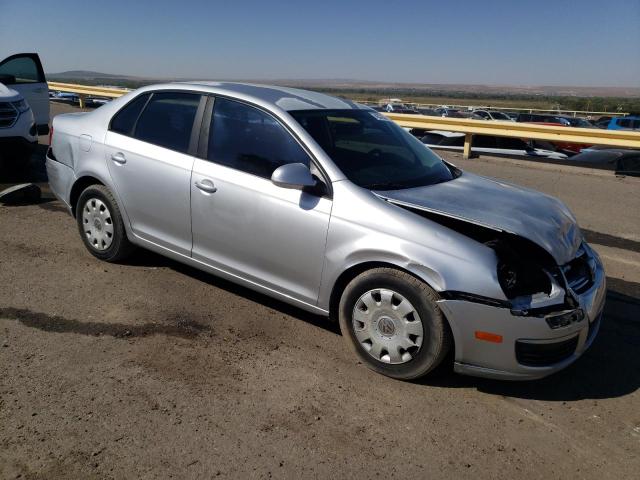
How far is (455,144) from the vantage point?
44.3 feet

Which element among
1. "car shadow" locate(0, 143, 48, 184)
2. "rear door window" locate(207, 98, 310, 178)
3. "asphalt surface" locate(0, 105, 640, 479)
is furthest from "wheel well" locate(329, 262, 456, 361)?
"car shadow" locate(0, 143, 48, 184)

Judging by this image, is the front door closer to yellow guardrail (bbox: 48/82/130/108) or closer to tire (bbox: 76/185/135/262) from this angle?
tire (bbox: 76/185/135/262)

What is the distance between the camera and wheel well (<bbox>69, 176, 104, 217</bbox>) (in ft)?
16.5

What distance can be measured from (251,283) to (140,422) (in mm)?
1357

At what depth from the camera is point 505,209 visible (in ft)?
12.4

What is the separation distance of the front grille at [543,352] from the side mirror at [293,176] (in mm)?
1578

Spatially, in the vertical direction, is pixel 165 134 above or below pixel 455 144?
above

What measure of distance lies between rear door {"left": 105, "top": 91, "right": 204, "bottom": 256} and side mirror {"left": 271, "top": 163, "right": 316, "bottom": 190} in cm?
92

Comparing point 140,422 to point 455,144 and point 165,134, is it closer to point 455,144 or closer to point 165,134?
point 165,134

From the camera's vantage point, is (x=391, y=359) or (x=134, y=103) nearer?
(x=391, y=359)

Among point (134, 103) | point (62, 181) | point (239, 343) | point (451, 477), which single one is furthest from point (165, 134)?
point (451, 477)

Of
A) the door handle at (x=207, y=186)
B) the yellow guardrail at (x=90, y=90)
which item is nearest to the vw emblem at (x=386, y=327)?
the door handle at (x=207, y=186)

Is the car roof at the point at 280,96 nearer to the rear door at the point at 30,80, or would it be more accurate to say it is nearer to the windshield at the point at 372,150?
the windshield at the point at 372,150

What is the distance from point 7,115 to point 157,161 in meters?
5.14
